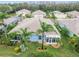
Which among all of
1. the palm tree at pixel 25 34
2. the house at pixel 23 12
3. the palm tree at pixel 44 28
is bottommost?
the palm tree at pixel 25 34

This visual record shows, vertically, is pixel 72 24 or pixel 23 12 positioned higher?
pixel 23 12

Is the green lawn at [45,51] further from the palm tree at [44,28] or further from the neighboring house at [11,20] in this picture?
the neighboring house at [11,20]

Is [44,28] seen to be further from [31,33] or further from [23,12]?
[23,12]

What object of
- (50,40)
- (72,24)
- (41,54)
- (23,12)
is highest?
(23,12)

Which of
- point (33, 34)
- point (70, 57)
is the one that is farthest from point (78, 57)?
point (33, 34)

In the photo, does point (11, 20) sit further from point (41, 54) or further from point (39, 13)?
point (41, 54)

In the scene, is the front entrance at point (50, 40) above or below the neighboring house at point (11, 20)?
below

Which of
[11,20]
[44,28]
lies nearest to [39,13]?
[44,28]

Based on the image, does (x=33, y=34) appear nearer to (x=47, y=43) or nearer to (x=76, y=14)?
(x=47, y=43)

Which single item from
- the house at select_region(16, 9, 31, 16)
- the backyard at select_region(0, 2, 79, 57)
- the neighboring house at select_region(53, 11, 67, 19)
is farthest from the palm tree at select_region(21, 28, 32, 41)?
the neighboring house at select_region(53, 11, 67, 19)

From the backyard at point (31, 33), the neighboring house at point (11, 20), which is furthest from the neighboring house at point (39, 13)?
the neighboring house at point (11, 20)
